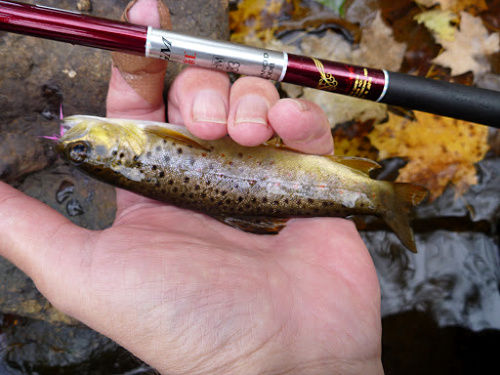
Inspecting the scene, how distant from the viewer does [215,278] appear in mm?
1928

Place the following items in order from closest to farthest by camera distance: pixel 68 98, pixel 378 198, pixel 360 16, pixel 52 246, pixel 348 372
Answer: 1. pixel 52 246
2. pixel 348 372
3. pixel 378 198
4. pixel 68 98
5. pixel 360 16

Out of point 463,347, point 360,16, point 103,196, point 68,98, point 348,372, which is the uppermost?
point 360,16

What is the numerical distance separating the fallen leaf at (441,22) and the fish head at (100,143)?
2.71 m

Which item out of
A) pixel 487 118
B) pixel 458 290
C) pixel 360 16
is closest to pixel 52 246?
pixel 487 118

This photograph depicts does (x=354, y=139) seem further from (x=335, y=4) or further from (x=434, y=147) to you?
(x=335, y=4)

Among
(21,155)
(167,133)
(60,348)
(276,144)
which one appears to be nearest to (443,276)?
(276,144)

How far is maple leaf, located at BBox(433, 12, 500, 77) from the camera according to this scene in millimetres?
3164

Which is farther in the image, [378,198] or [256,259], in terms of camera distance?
[378,198]

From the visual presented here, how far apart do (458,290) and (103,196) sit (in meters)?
3.26

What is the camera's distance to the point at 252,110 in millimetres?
1950

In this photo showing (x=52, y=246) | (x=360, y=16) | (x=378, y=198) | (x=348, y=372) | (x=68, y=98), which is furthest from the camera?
(x=360, y=16)

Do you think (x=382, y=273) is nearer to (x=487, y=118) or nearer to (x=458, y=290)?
(x=458, y=290)

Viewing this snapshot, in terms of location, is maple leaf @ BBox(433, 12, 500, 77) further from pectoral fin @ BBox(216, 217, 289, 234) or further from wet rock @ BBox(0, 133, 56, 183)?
wet rock @ BBox(0, 133, 56, 183)

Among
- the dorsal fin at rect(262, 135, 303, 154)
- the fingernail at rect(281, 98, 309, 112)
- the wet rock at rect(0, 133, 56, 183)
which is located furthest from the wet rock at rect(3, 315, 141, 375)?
the fingernail at rect(281, 98, 309, 112)
